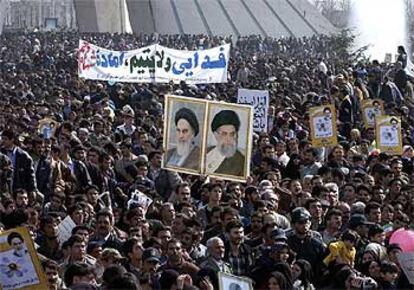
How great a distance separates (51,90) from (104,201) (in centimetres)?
1092

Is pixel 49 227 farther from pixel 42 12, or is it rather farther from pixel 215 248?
pixel 42 12

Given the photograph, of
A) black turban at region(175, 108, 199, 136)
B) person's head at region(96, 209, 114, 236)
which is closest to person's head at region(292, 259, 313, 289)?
person's head at region(96, 209, 114, 236)

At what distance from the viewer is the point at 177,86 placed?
77.4 ft

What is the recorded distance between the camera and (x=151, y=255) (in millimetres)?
8648

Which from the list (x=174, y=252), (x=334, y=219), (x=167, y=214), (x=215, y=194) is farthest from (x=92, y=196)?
(x=174, y=252)

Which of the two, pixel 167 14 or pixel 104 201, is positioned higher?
pixel 167 14

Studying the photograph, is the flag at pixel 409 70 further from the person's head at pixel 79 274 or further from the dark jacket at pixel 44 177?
the person's head at pixel 79 274

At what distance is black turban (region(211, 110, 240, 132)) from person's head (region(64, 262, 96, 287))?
408 centimetres

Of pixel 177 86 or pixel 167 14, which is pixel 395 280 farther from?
pixel 167 14

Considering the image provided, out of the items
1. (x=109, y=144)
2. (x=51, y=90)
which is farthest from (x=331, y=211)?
(x=51, y=90)

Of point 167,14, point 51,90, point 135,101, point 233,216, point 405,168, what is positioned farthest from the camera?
point 167,14

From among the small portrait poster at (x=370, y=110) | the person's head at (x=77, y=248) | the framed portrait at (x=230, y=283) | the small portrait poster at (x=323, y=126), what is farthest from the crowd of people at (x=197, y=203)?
the framed portrait at (x=230, y=283)

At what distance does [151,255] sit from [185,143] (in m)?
3.30

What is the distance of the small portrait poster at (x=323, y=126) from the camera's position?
15.1m
